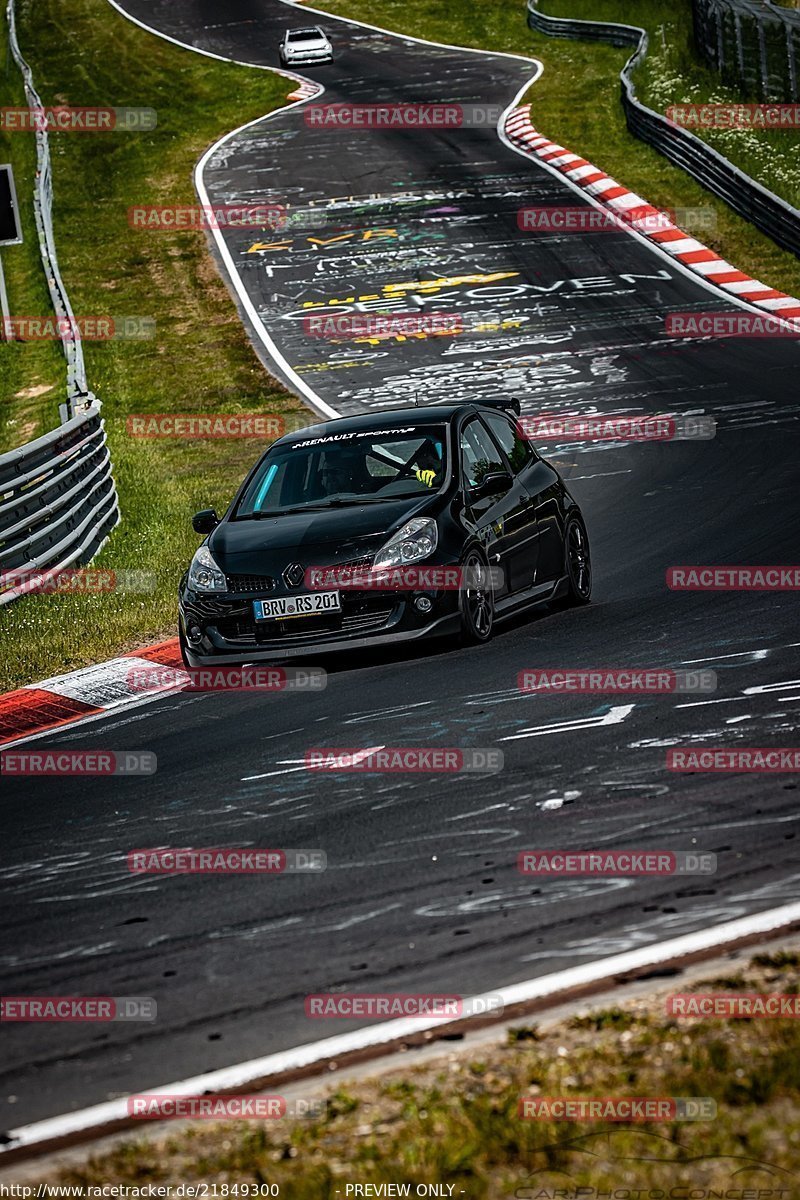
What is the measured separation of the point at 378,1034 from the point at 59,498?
1089cm

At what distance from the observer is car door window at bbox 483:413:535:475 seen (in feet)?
39.6

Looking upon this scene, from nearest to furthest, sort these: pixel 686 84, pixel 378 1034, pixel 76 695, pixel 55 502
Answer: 1. pixel 378 1034
2. pixel 76 695
3. pixel 55 502
4. pixel 686 84

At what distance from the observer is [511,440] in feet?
40.2

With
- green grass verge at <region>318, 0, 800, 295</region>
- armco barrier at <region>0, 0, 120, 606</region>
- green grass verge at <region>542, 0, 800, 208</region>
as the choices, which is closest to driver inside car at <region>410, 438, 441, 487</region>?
armco barrier at <region>0, 0, 120, 606</region>

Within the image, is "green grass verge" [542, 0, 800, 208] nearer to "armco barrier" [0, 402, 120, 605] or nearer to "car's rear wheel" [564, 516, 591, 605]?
"armco barrier" [0, 402, 120, 605]

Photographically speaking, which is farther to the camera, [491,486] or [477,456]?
[477,456]

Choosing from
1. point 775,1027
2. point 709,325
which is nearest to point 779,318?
point 709,325

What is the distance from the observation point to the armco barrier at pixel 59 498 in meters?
14.2

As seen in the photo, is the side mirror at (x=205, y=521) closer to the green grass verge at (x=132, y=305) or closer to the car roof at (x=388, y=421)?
the car roof at (x=388, y=421)

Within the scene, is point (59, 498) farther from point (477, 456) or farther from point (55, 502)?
point (477, 456)

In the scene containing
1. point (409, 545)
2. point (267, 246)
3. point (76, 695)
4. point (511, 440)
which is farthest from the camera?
point (267, 246)

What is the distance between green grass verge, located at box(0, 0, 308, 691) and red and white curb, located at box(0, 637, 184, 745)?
30 cm

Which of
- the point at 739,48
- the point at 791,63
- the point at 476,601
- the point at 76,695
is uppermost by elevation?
the point at 739,48

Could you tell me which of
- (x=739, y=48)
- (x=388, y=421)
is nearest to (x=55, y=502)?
(x=388, y=421)
